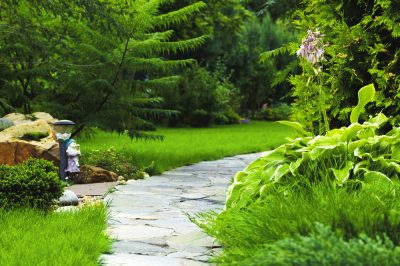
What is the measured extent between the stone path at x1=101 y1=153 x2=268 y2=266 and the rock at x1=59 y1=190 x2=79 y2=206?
0.39 meters

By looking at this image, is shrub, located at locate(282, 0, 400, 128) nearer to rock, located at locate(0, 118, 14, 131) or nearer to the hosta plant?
the hosta plant

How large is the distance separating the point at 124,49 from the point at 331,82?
189 inches

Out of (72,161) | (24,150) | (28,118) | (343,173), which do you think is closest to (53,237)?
(343,173)

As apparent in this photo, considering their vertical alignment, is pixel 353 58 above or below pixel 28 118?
above

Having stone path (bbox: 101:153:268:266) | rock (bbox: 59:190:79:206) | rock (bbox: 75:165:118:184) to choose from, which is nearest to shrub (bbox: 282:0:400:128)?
stone path (bbox: 101:153:268:266)

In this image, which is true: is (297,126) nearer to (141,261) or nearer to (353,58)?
(353,58)

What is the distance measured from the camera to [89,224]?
5.35m

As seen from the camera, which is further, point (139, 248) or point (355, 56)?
point (355, 56)

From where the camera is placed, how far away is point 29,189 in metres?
6.24

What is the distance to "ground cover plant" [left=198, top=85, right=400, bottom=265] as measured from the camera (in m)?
3.94

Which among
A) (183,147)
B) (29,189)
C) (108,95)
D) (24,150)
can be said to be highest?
(108,95)

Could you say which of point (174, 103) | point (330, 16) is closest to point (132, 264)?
point (330, 16)

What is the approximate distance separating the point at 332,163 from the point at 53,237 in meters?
2.36

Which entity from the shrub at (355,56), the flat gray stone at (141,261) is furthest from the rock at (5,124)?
the flat gray stone at (141,261)
